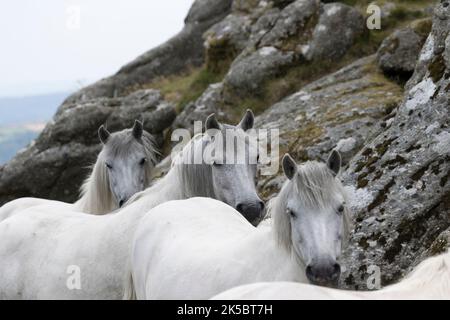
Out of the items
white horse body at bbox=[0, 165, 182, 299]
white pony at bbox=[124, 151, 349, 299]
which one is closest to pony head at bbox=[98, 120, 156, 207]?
white horse body at bbox=[0, 165, 182, 299]

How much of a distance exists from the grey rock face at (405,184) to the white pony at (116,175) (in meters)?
2.32

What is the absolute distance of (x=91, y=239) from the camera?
7.55 metres

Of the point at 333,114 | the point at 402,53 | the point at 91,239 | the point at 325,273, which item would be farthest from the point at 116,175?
the point at 402,53

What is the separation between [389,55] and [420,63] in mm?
4159

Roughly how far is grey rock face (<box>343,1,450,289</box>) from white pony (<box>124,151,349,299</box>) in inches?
76.3

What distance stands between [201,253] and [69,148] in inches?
486

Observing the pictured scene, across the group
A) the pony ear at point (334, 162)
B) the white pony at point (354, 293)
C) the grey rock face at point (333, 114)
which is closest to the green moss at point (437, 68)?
the grey rock face at point (333, 114)

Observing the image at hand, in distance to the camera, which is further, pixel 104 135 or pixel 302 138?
pixel 302 138

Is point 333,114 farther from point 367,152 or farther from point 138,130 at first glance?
point 138,130

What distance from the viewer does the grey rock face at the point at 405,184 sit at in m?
7.91

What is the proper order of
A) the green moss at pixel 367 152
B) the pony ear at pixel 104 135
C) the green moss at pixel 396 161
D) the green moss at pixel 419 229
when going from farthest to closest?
the pony ear at pixel 104 135, the green moss at pixel 367 152, the green moss at pixel 396 161, the green moss at pixel 419 229

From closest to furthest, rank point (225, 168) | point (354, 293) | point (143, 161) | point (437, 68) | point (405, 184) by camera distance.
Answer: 1. point (354, 293)
2. point (225, 168)
3. point (405, 184)
4. point (437, 68)
5. point (143, 161)

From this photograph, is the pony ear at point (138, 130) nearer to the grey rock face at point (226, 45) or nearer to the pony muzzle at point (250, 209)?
the pony muzzle at point (250, 209)
